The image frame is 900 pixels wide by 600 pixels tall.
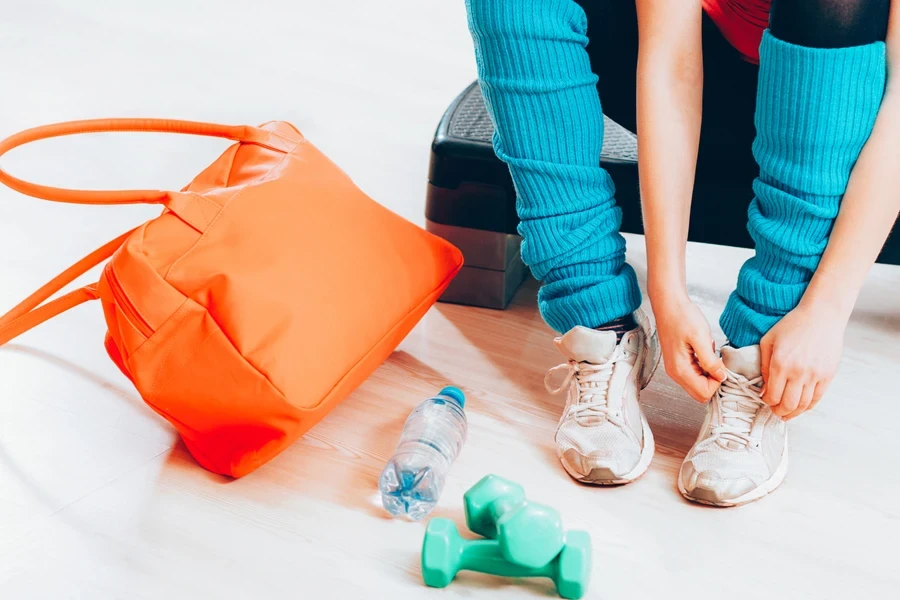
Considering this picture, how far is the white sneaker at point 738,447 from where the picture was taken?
34.8 inches

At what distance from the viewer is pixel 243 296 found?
88cm

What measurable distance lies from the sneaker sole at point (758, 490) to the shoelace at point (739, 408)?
48 millimetres

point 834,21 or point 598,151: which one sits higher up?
point 834,21

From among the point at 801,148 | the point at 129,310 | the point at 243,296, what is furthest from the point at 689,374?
the point at 129,310

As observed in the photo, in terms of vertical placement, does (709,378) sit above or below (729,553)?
above

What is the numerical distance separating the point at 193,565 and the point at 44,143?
1.21m

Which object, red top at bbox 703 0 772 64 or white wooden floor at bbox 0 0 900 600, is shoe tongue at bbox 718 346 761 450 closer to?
white wooden floor at bbox 0 0 900 600

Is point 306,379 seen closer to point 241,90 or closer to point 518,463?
point 518,463

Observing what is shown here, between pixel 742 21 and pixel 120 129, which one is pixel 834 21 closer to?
pixel 742 21

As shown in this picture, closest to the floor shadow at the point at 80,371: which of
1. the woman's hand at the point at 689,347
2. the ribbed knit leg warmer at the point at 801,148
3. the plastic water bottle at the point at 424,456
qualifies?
the plastic water bottle at the point at 424,456

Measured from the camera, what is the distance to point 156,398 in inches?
35.0

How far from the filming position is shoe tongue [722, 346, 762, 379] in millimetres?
882

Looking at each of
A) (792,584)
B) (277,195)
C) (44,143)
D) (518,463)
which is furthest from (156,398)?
(44,143)

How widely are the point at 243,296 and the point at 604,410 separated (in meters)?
0.40
